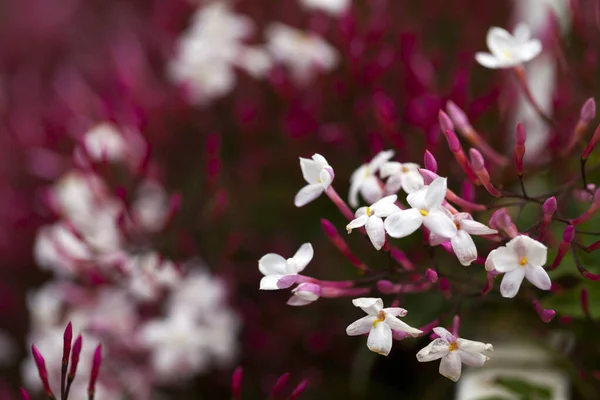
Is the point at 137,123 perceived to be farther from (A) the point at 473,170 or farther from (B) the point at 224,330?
(A) the point at 473,170

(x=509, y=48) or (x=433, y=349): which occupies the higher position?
(x=509, y=48)

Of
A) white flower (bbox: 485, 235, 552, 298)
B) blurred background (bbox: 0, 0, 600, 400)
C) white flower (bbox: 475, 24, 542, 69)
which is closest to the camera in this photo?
white flower (bbox: 485, 235, 552, 298)

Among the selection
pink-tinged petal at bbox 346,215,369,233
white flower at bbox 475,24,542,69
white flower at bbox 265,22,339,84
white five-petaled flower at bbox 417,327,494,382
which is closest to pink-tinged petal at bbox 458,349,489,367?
white five-petaled flower at bbox 417,327,494,382

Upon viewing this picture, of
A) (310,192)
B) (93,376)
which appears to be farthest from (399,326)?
(93,376)

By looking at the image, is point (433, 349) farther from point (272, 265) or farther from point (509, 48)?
point (509, 48)

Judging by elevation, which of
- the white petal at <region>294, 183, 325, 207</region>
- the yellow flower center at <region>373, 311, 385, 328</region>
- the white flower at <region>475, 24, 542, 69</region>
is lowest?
the yellow flower center at <region>373, 311, 385, 328</region>

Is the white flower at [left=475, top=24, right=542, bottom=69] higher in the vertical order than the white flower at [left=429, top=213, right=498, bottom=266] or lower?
higher

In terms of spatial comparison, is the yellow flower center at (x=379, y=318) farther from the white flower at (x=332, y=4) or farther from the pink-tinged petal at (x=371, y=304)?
the white flower at (x=332, y=4)

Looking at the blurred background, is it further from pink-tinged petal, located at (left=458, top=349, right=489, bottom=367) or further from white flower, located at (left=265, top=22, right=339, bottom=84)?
pink-tinged petal, located at (left=458, top=349, right=489, bottom=367)
